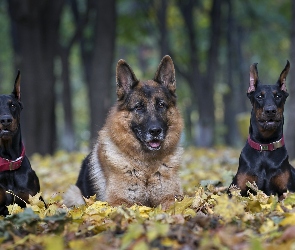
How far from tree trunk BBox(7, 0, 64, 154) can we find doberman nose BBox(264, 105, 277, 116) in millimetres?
11673

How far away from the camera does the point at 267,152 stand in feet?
22.9

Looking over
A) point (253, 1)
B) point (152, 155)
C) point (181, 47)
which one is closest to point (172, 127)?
point (152, 155)

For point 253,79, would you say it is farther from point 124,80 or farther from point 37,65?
point 37,65

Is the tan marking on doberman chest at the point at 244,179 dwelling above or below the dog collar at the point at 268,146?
below

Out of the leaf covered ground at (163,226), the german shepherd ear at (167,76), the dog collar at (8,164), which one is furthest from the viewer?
the german shepherd ear at (167,76)

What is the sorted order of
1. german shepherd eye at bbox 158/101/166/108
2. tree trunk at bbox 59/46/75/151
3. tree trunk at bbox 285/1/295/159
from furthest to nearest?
tree trunk at bbox 59/46/75/151 → tree trunk at bbox 285/1/295/159 → german shepherd eye at bbox 158/101/166/108

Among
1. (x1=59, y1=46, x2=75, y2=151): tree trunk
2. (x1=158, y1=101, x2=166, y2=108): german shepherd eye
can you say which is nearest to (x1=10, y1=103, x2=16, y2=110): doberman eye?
(x1=158, y1=101, x2=166, y2=108): german shepherd eye

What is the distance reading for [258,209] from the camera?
19.2ft

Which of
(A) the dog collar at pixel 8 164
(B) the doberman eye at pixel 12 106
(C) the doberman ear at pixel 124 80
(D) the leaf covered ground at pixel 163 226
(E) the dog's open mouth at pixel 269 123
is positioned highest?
(C) the doberman ear at pixel 124 80

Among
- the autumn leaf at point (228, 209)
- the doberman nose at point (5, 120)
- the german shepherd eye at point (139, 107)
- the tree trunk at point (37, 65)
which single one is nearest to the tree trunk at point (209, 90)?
the tree trunk at point (37, 65)

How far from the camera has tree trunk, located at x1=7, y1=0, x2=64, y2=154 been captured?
57.9 ft

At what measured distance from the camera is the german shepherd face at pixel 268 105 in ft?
22.0

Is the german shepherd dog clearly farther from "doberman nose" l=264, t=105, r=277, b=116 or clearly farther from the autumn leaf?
the autumn leaf

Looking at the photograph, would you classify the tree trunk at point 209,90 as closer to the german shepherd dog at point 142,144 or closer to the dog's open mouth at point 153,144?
the german shepherd dog at point 142,144
